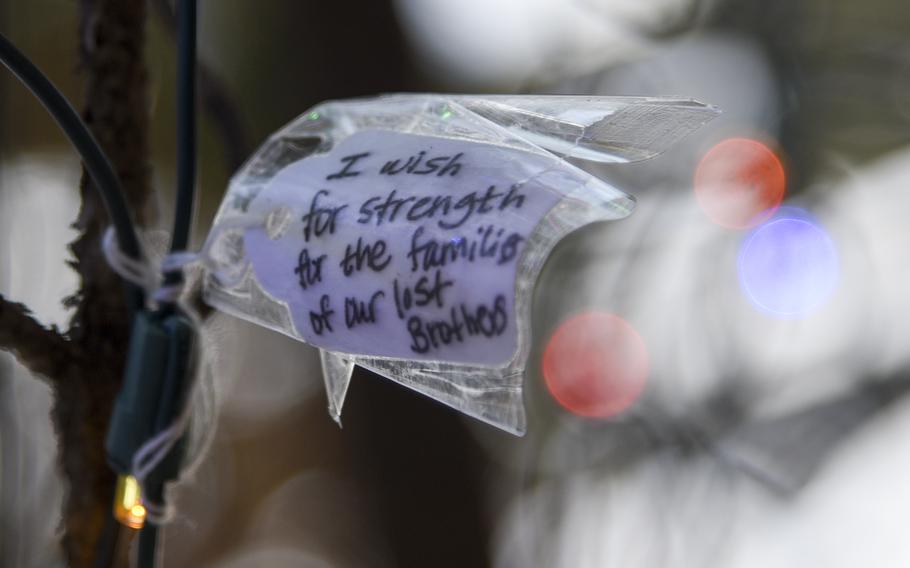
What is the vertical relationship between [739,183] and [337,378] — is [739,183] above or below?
below

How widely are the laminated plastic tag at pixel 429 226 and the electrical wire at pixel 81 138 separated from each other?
0.09ft

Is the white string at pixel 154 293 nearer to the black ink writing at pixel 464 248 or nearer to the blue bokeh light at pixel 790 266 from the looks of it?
the black ink writing at pixel 464 248

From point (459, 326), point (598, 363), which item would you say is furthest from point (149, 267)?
point (598, 363)

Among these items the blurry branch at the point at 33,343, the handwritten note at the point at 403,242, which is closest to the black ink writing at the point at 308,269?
the handwritten note at the point at 403,242

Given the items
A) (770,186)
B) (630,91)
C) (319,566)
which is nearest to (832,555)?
(770,186)

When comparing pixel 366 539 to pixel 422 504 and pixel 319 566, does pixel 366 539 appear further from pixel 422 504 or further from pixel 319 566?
pixel 319 566

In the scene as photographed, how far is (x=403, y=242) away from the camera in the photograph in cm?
25

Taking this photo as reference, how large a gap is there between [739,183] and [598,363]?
9.4 inches

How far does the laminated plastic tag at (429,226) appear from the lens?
0.24 metres

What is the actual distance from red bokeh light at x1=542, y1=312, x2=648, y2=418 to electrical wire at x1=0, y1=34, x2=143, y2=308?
0.66 meters

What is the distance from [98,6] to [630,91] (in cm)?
63

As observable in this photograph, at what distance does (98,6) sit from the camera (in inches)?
13.0

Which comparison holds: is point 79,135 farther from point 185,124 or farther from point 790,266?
point 790,266

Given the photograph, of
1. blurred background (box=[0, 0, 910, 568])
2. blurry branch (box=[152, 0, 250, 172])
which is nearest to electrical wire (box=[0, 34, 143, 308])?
blurry branch (box=[152, 0, 250, 172])
